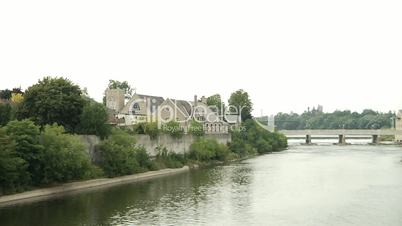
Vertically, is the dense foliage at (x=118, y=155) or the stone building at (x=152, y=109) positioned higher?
the stone building at (x=152, y=109)

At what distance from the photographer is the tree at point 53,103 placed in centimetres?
3872

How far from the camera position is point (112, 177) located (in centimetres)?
4016

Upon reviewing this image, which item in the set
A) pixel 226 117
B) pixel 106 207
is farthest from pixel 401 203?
pixel 226 117

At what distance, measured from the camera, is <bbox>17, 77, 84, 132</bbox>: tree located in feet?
127

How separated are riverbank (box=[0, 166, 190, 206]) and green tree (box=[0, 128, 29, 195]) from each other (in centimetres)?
62

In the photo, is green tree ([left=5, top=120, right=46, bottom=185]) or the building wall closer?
green tree ([left=5, top=120, right=46, bottom=185])

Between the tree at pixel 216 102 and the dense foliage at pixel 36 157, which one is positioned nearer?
the dense foliage at pixel 36 157

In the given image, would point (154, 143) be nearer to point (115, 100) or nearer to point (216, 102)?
point (115, 100)

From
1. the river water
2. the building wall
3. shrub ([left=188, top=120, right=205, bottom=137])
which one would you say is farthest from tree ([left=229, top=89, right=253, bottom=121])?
the river water

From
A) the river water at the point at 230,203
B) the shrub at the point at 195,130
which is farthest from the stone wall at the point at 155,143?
the river water at the point at 230,203

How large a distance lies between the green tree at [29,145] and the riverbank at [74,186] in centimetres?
114

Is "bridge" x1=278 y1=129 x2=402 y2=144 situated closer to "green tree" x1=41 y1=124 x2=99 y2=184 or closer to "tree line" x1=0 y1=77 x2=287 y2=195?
"tree line" x1=0 y1=77 x2=287 y2=195

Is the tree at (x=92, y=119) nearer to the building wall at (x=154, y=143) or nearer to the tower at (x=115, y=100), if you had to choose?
the building wall at (x=154, y=143)

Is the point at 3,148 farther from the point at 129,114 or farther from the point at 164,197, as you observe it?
the point at 129,114
